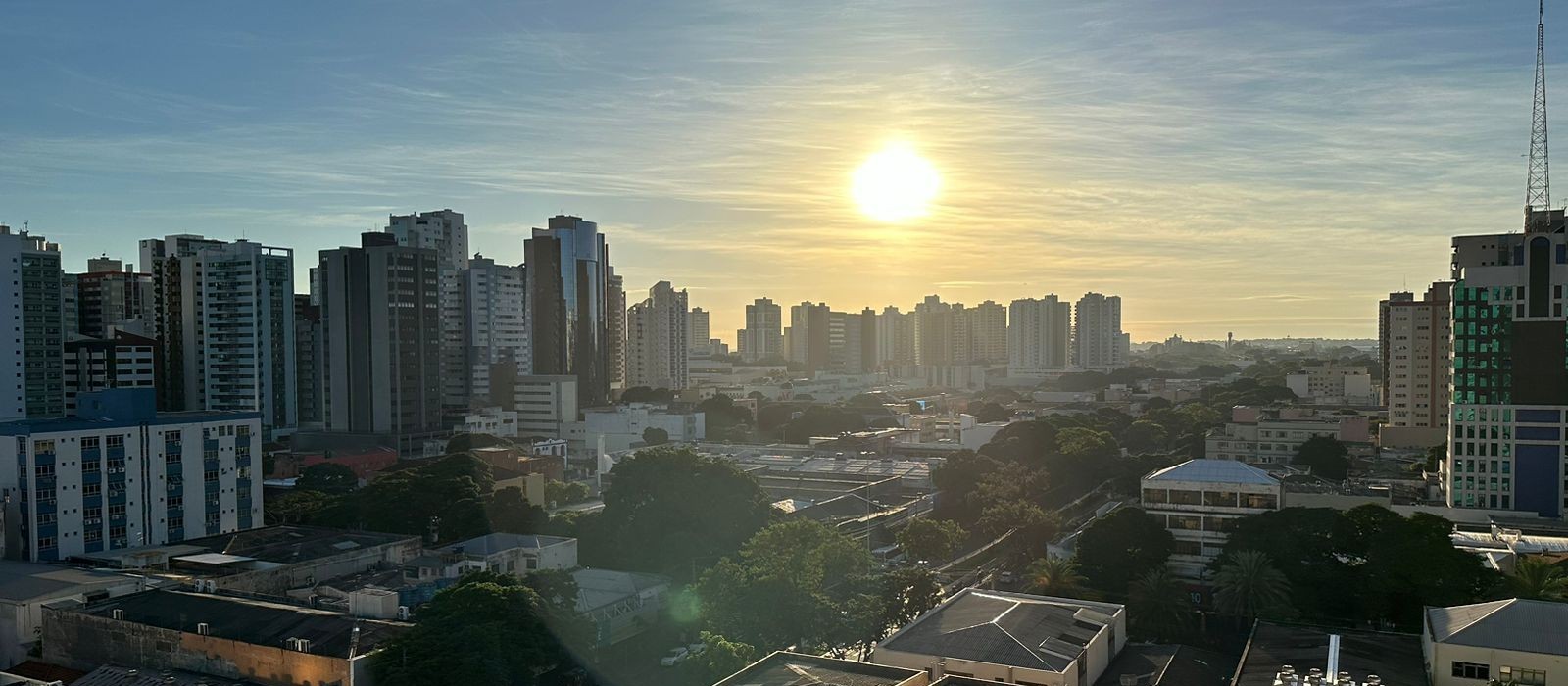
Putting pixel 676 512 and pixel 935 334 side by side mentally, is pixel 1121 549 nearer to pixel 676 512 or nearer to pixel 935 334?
pixel 676 512

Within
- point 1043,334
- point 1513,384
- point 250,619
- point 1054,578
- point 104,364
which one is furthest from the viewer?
point 1043,334

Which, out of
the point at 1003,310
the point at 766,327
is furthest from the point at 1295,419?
the point at 766,327

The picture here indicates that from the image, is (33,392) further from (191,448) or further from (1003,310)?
(1003,310)

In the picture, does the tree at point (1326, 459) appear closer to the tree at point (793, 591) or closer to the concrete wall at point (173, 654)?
the tree at point (793, 591)

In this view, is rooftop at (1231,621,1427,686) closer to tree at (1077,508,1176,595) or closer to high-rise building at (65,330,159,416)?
tree at (1077,508,1176,595)

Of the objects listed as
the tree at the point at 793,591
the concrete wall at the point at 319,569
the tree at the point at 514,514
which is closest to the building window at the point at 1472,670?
the tree at the point at 793,591

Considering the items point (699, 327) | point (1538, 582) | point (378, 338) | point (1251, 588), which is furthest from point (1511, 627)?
point (699, 327)
